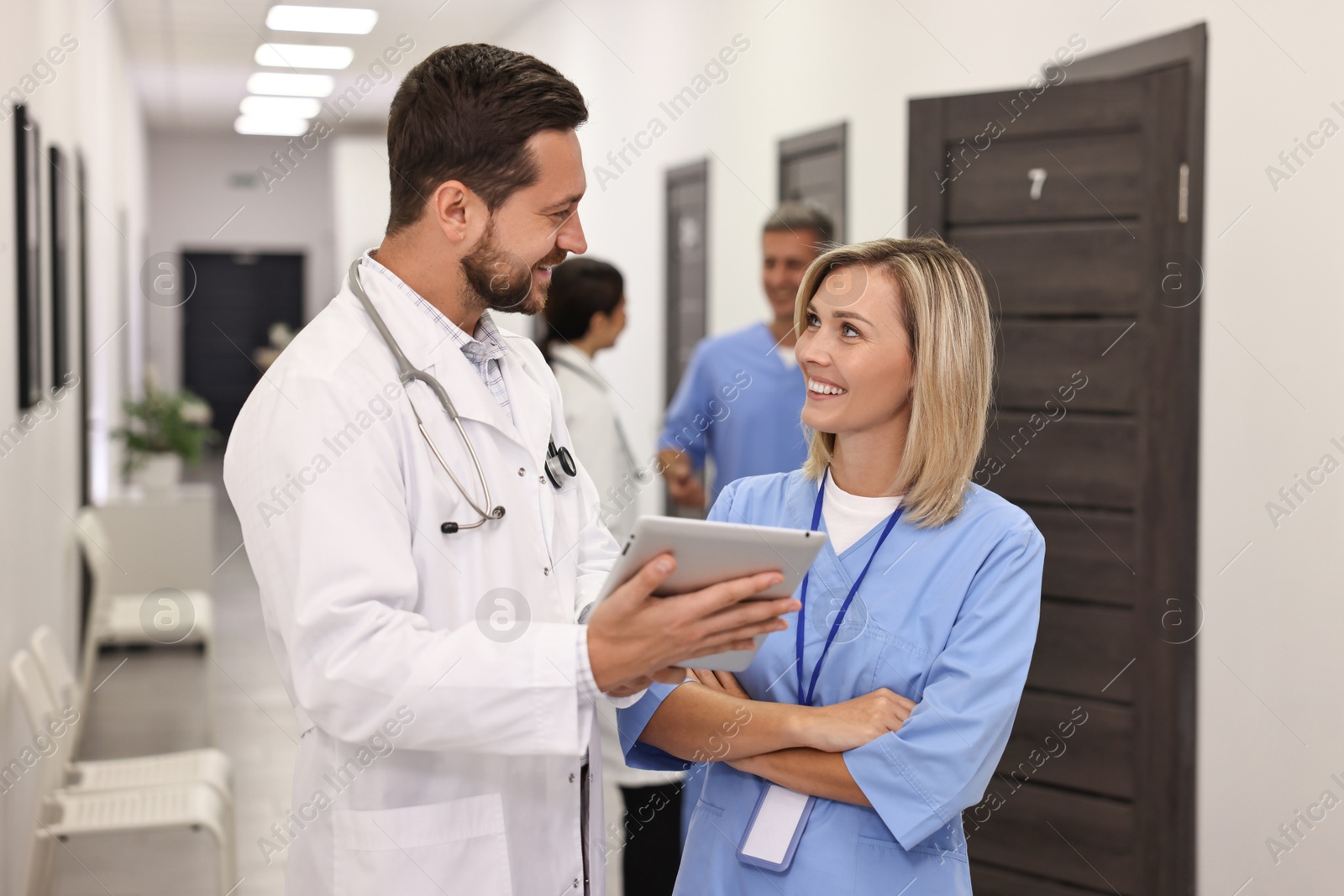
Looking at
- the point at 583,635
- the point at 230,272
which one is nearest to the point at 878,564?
the point at 583,635

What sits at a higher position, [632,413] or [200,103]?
[200,103]

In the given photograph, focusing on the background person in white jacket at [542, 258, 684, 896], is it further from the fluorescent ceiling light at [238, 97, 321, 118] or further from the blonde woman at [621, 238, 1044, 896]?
the fluorescent ceiling light at [238, 97, 321, 118]

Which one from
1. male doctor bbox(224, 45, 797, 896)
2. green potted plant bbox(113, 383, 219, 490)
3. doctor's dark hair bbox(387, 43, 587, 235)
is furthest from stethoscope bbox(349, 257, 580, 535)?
green potted plant bbox(113, 383, 219, 490)

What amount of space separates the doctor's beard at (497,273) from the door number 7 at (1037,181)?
177 cm

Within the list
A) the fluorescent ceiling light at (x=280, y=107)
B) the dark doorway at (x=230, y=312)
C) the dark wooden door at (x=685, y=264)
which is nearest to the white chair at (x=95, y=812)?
the dark wooden door at (x=685, y=264)

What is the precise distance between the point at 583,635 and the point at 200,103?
1096 centimetres

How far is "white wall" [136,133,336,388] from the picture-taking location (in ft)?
43.1

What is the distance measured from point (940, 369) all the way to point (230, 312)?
13.5 m

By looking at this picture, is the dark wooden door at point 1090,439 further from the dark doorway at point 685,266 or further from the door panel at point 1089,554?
the dark doorway at point 685,266

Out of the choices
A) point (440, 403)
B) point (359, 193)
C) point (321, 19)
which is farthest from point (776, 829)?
point (359, 193)

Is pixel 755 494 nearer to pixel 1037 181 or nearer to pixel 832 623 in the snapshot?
pixel 832 623

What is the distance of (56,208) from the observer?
148 inches

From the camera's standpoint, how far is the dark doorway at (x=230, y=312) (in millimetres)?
13727

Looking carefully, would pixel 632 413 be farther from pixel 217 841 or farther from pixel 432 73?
pixel 432 73
